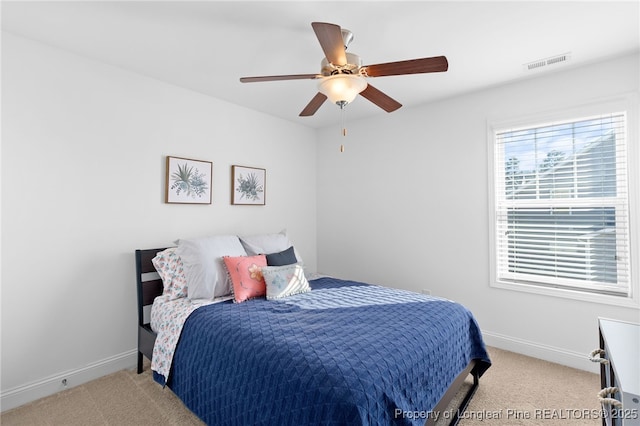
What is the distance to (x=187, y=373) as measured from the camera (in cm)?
203

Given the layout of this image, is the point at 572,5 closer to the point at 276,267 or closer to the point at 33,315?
the point at 276,267

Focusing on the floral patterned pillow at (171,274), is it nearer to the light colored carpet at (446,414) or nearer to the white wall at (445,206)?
the light colored carpet at (446,414)

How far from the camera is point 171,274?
2.65 metres

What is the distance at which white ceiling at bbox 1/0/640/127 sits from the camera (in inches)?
75.7

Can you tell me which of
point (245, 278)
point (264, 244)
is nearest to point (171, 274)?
point (245, 278)

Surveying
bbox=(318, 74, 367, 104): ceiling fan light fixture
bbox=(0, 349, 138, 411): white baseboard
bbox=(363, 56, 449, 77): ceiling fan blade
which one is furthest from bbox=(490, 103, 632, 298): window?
bbox=(0, 349, 138, 411): white baseboard

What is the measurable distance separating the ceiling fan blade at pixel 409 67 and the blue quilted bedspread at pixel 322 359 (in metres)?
1.55

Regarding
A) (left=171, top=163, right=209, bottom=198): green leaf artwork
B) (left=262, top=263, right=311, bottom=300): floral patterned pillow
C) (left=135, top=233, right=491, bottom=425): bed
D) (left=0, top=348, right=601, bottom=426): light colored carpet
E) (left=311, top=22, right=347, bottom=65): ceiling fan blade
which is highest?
(left=311, top=22, right=347, bottom=65): ceiling fan blade

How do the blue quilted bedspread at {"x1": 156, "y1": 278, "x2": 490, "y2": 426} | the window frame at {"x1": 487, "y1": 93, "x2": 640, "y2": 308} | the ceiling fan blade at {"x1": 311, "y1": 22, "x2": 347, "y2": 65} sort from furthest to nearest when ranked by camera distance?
the window frame at {"x1": 487, "y1": 93, "x2": 640, "y2": 308} → the ceiling fan blade at {"x1": 311, "y1": 22, "x2": 347, "y2": 65} → the blue quilted bedspread at {"x1": 156, "y1": 278, "x2": 490, "y2": 426}

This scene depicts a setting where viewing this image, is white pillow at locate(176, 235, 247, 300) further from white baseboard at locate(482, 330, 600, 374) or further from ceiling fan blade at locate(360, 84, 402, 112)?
white baseboard at locate(482, 330, 600, 374)

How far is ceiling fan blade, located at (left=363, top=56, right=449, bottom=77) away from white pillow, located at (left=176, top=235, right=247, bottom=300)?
190cm

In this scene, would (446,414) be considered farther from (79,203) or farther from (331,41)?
(79,203)

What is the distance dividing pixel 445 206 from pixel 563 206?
3.40 ft

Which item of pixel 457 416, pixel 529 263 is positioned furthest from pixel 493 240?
pixel 457 416
